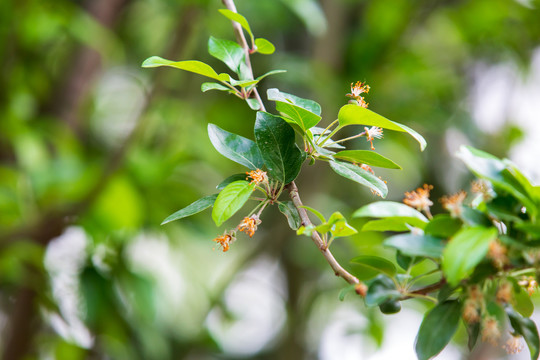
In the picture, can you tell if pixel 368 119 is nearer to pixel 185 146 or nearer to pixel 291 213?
pixel 291 213

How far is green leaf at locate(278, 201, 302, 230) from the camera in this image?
0.93ft

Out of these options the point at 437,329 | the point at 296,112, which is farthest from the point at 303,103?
the point at 437,329

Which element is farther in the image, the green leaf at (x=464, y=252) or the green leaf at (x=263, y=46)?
the green leaf at (x=263, y=46)

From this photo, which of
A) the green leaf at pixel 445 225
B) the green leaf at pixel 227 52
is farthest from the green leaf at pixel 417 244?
the green leaf at pixel 227 52

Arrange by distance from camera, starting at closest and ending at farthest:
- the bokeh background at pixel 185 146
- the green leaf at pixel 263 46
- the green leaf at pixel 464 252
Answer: the green leaf at pixel 464 252
the green leaf at pixel 263 46
the bokeh background at pixel 185 146

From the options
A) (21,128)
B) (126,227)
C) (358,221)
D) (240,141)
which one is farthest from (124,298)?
(240,141)

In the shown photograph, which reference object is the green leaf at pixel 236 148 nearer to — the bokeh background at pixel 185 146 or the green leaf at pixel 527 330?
the green leaf at pixel 527 330

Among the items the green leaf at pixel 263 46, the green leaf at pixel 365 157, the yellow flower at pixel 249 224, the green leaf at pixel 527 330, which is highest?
the green leaf at pixel 263 46

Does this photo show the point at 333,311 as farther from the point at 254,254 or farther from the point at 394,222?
the point at 394,222

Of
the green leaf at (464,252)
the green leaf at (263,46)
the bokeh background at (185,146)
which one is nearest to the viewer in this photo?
the green leaf at (464,252)

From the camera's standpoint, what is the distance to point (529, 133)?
1142mm

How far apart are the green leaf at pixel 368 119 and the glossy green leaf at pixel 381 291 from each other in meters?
0.08

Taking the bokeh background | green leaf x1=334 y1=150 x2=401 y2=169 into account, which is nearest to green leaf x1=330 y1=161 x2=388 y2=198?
green leaf x1=334 y1=150 x2=401 y2=169

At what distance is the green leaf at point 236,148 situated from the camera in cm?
30
